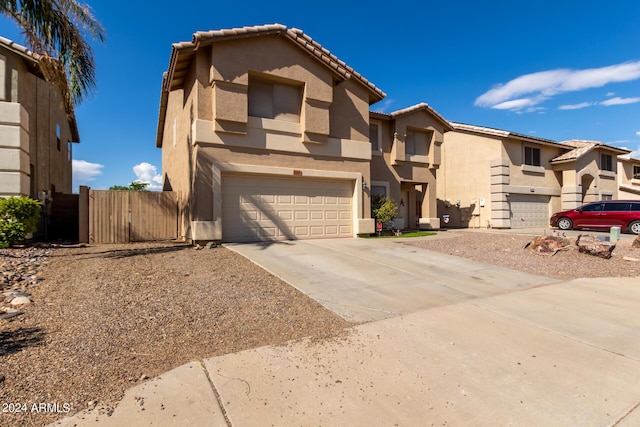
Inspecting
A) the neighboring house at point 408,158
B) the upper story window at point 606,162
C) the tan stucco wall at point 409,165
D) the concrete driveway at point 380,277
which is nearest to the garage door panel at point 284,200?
the concrete driveway at point 380,277

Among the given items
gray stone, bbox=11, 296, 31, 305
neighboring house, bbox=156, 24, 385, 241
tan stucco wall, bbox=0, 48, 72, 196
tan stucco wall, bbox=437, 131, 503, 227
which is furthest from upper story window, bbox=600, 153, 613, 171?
tan stucco wall, bbox=0, 48, 72, 196

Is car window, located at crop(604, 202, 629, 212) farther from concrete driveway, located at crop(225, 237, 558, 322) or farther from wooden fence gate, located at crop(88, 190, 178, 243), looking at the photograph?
wooden fence gate, located at crop(88, 190, 178, 243)

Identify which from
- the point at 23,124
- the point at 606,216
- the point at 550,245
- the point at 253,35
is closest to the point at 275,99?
the point at 253,35

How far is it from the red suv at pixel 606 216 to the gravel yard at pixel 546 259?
20.2 feet

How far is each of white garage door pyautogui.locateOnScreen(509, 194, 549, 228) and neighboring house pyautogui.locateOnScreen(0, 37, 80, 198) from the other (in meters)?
23.3

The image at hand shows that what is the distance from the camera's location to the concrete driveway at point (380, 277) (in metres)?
5.18

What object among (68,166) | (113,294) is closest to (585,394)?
(113,294)

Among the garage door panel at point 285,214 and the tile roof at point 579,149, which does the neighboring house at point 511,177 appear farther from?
the garage door panel at point 285,214

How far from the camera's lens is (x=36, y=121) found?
1182 cm

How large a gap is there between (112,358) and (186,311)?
4.35ft

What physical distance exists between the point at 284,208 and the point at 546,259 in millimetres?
8090

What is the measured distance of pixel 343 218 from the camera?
13.1m

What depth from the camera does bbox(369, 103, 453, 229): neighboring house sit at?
51.8 ft

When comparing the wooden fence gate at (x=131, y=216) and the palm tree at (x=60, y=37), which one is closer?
the palm tree at (x=60, y=37)
